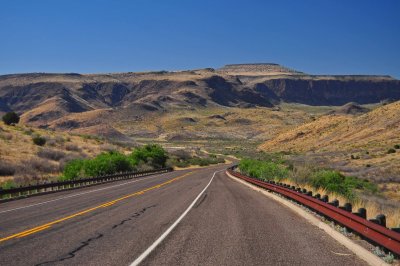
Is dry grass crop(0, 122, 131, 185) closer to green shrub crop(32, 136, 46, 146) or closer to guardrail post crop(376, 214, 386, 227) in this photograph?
green shrub crop(32, 136, 46, 146)

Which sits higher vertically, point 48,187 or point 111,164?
point 111,164

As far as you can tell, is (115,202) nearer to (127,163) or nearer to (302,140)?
(127,163)

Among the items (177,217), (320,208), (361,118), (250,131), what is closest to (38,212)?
(177,217)

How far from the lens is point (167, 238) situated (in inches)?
443

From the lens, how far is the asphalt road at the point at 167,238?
9.15 meters

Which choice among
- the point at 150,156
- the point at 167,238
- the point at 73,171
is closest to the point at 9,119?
the point at 150,156

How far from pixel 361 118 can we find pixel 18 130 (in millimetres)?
61584

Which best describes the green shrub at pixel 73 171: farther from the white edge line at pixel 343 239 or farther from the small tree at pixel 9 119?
the small tree at pixel 9 119

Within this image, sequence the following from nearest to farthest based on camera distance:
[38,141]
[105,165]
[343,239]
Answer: [343,239] < [105,165] < [38,141]

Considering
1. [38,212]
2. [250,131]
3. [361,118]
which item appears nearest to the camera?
[38,212]

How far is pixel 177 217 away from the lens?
15188 millimetres

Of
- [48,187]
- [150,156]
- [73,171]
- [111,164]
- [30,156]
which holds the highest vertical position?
[30,156]

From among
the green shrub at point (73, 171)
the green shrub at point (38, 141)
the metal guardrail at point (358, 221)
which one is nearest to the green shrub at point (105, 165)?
the green shrub at point (73, 171)

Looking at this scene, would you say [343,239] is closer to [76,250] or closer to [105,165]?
[76,250]
